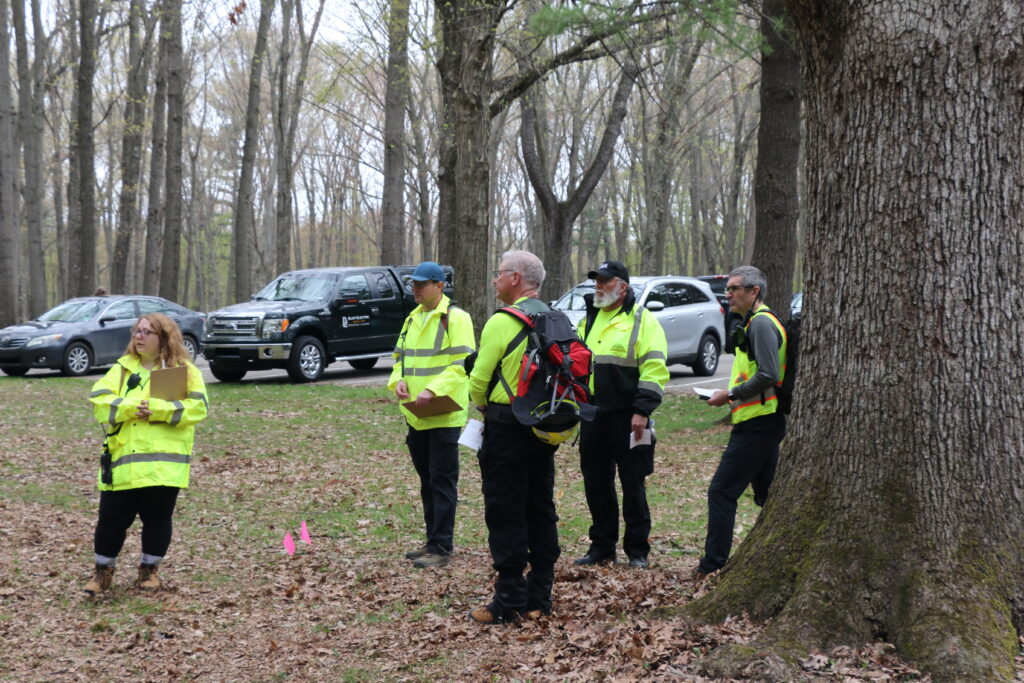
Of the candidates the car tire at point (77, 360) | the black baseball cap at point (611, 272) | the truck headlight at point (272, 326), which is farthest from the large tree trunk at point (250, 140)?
the black baseball cap at point (611, 272)

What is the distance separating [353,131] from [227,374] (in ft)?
102

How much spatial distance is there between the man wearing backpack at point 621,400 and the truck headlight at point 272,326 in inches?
459

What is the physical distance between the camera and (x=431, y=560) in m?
6.80

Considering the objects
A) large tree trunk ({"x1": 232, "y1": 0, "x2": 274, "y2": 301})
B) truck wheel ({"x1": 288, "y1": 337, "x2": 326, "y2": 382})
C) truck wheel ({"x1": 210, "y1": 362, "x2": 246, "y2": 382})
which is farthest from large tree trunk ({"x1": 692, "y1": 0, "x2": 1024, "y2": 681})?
large tree trunk ({"x1": 232, "y1": 0, "x2": 274, "y2": 301})

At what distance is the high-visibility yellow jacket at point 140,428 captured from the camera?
597 cm

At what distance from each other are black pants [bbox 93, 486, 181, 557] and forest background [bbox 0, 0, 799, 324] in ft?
24.5

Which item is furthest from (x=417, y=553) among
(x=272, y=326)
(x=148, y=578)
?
(x=272, y=326)

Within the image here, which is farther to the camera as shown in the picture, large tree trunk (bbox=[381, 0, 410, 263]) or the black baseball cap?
large tree trunk (bbox=[381, 0, 410, 263])

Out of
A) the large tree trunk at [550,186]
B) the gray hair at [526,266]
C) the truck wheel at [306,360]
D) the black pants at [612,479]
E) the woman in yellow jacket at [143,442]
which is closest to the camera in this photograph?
the gray hair at [526,266]

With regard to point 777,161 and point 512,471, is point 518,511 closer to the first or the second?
point 512,471

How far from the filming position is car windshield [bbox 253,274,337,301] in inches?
726

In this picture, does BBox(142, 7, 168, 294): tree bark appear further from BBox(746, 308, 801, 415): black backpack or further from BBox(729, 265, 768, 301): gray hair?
BBox(746, 308, 801, 415): black backpack

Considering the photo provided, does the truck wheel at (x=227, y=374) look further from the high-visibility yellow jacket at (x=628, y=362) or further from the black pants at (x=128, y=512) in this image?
the high-visibility yellow jacket at (x=628, y=362)

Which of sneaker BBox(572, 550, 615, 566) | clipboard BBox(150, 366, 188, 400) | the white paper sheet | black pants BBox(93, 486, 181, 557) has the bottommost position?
sneaker BBox(572, 550, 615, 566)
